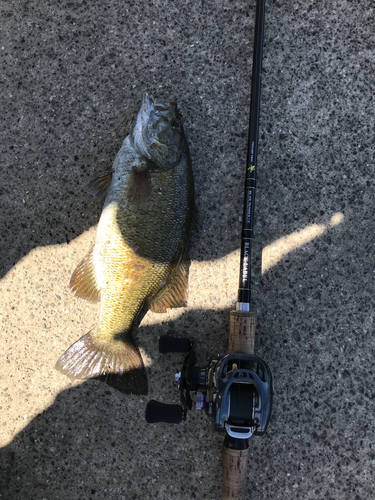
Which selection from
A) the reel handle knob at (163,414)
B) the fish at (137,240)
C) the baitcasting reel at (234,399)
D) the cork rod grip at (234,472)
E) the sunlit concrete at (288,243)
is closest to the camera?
the baitcasting reel at (234,399)

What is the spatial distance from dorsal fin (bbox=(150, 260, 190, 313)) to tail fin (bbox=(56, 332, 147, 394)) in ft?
0.94

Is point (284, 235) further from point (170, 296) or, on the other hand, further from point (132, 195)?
point (132, 195)

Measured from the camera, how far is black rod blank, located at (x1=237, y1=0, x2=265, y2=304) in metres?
2.02

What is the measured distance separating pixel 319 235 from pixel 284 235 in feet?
0.78

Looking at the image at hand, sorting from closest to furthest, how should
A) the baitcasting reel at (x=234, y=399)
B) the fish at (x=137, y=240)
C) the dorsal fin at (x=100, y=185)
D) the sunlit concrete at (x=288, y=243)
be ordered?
1. the baitcasting reel at (x=234, y=399)
2. the fish at (x=137, y=240)
3. the dorsal fin at (x=100, y=185)
4. the sunlit concrete at (x=288, y=243)

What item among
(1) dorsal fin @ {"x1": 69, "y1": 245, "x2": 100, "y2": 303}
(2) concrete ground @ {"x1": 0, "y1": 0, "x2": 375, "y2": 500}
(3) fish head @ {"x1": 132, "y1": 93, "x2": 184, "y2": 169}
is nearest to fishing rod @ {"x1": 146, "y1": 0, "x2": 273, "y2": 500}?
(2) concrete ground @ {"x1": 0, "y1": 0, "x2": 375, "y2": 500}

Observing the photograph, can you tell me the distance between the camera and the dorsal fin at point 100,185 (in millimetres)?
2129

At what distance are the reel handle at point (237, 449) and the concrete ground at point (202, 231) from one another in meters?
0.27

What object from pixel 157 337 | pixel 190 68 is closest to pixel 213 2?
pixel 190 68

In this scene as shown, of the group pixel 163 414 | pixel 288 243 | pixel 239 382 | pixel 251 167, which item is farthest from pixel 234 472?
pixel 251 167

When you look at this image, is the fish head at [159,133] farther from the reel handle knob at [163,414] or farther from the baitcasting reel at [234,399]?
the reel handle knob at [163,414]

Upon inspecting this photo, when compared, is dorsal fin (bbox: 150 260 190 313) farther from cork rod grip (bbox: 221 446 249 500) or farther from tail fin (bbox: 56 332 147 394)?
cork rod grip (bbox: 221 446 249 500)

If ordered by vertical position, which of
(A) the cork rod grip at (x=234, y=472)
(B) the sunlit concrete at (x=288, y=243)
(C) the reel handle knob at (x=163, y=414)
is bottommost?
(A) the cork rod grip at (x=234, y=472)

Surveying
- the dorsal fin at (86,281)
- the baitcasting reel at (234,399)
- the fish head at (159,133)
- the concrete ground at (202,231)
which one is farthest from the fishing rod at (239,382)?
the dorsal fin at (86,281)
